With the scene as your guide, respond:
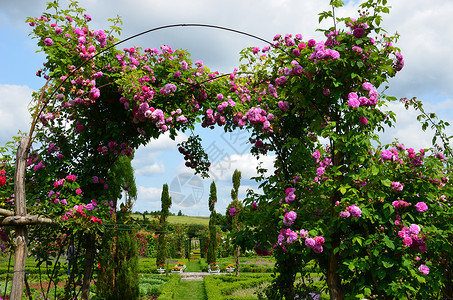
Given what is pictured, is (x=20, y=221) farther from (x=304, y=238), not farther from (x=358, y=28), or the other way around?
(x=358, y=28)

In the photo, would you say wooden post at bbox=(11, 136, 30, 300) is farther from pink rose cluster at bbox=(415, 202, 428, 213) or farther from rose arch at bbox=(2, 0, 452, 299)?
pink rose cluster at bbox=(415, 202, 428, 213)

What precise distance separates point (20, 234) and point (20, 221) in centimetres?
14

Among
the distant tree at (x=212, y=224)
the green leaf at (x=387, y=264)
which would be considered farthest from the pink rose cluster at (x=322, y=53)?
the distant tree at (x=212, y=224)

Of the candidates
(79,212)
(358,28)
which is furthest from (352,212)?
(79,212)

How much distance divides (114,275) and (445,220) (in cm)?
589

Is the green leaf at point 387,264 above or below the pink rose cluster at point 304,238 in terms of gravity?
below

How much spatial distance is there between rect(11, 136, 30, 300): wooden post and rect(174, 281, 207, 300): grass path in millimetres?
7616

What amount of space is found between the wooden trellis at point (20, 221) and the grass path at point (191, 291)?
763 centimetres

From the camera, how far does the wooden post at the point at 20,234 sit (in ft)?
11.3

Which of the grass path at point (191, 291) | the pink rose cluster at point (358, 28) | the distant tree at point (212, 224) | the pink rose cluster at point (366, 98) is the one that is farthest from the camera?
the distant tree at point (212, 224)

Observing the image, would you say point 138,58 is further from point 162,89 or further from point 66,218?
point 66,218

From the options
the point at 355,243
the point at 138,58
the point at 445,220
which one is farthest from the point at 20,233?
the point at 445,220

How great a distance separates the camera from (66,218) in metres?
4.34

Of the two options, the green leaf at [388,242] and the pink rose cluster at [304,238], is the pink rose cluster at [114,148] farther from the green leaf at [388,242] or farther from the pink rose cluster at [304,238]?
the green leaf at [388,242]
